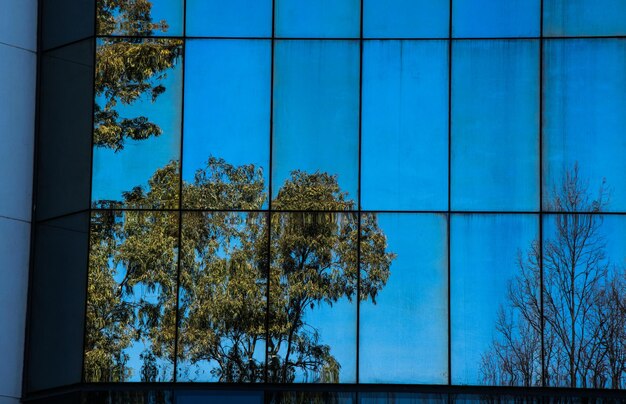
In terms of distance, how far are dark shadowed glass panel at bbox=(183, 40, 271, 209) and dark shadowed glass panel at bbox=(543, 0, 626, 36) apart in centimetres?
504

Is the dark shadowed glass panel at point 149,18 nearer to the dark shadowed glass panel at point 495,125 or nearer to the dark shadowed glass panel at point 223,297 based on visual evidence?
the dark shadowed glass panel at point 223,297

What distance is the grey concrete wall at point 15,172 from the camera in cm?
2125

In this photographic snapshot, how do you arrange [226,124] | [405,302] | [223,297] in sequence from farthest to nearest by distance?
[226,124] < [223,297] < [405,302]

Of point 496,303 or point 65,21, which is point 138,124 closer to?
point 65,21

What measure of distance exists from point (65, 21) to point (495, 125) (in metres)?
8.06

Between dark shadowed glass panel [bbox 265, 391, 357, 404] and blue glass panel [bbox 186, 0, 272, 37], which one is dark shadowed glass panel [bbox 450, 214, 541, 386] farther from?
blue glass panel [bbox 186, 0, 272, 37]

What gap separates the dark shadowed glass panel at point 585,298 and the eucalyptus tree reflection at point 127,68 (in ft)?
23.9

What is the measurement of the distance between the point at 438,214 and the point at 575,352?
3.27 meters

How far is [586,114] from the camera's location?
21031 mm

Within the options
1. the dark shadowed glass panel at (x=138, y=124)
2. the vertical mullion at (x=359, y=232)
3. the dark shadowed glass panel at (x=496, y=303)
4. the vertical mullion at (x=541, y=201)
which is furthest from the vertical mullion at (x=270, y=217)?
the vertical mullion at (x=541, y=201)

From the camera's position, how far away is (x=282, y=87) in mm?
21312

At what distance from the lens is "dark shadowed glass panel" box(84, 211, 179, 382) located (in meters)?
20.6

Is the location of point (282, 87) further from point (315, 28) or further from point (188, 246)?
point (188, 246)

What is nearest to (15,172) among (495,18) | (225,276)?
(225,276)
